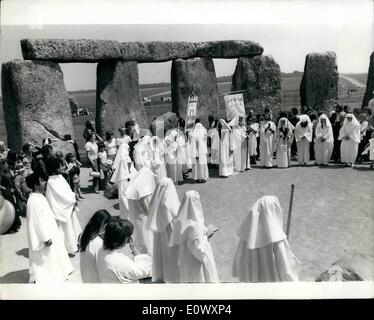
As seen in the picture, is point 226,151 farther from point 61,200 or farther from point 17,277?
point 17,277

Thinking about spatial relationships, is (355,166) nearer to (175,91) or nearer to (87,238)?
(175,91)

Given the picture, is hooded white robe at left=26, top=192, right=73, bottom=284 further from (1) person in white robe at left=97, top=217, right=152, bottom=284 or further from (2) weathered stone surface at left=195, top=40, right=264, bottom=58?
(2) weathered stone surface at left=195, top=40, right=264, bottom=58

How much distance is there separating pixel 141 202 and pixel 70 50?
8.03m

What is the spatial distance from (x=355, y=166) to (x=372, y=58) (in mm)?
4639

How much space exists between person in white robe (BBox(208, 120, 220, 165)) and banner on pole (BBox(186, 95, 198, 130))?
39.3 inches

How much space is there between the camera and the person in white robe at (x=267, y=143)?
43.7 ft

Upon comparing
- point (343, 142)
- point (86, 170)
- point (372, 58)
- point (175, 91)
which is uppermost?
point (372, 58)

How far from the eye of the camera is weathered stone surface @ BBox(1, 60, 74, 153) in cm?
1272

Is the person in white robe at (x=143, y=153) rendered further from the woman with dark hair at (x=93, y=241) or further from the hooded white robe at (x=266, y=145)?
the woman with dark hair at (x=93, y=241)

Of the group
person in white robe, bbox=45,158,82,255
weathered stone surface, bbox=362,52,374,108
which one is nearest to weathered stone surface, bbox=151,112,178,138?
person in white robe, bbox=45,158,82,255

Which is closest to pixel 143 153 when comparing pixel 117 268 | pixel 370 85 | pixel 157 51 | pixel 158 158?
pixel 158 158

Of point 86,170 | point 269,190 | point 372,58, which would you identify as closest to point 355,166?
point 269,190

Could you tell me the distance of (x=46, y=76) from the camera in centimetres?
1324

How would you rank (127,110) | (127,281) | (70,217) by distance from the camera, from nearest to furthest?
(127,281) → (70,217) → (127,110)
